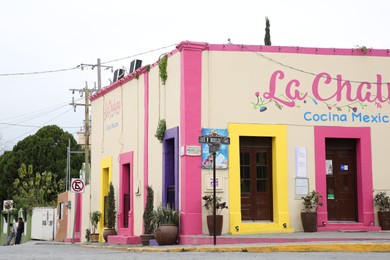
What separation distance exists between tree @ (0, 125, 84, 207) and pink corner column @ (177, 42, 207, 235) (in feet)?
118

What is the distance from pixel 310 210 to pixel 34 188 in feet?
114

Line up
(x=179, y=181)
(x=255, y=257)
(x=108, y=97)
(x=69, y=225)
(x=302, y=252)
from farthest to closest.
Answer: (x=69, y=225) → (x=108, y=97) → (x=179, y=181) → (x=302, y=252) → (x=255, y=257)

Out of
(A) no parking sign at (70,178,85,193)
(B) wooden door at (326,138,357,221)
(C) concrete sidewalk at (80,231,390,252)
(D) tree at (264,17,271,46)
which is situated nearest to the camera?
(C) concrete sidewalk at (80,231,390,252)

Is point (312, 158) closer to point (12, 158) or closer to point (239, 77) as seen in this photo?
point (239, 77)

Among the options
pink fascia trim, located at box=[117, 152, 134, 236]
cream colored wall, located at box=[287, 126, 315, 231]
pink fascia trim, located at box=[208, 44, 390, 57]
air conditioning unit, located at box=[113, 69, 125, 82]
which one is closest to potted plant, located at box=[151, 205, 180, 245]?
cream colored wall, located at box=[287, 126, 315, 231]

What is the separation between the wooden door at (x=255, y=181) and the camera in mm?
20750

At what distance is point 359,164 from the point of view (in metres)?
21.2

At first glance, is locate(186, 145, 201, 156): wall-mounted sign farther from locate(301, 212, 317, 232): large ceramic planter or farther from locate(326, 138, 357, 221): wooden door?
locate(326, 138, 357, 221): wooden door

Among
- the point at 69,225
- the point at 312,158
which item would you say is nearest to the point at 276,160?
the point at 312,158

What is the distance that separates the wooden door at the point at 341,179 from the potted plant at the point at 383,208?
78 centimetres

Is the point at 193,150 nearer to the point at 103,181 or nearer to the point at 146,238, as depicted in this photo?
the point at 146,238

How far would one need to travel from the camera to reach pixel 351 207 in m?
21.3

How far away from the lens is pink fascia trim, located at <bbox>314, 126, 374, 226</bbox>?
68.3 ft

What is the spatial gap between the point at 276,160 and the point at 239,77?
2751 millimetres
